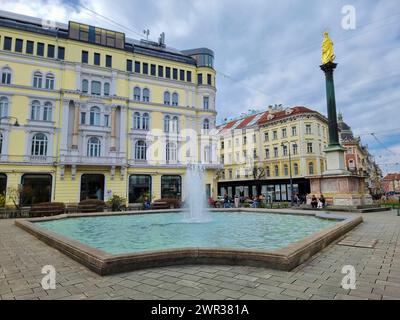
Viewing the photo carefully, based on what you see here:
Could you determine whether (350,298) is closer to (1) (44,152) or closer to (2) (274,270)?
(2) (274,270)

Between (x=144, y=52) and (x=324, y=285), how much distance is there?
121 feet

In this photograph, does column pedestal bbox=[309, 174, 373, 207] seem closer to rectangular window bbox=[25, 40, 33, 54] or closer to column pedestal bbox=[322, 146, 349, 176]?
column pedestal bbox=[322, 146, 349, 176]

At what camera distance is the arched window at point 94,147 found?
31125 mm

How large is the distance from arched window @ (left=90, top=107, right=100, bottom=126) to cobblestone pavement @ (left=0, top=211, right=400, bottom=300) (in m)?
27.3

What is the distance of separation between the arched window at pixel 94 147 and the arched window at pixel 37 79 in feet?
26.3

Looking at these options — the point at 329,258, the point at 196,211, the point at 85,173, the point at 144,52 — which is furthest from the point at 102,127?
the point at 329,258

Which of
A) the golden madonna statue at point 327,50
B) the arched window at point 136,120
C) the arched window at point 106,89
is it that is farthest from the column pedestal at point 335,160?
the arched window at point 106,89

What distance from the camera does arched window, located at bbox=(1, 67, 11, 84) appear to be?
28.3m

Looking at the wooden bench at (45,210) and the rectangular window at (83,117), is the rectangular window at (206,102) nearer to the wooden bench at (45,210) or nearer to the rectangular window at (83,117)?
the rectangular window at (83,117)

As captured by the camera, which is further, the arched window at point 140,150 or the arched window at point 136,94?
the arched window at point 136,94

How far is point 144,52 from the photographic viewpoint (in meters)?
35.9

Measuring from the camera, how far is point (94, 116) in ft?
104

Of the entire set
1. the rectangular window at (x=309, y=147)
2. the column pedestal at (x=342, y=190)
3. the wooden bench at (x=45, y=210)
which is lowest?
the wooden bench at (x=45, y=210)

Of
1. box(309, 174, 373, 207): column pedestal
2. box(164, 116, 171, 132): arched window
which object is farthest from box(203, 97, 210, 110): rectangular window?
box(309, 174, 373, 207): column pedestal
